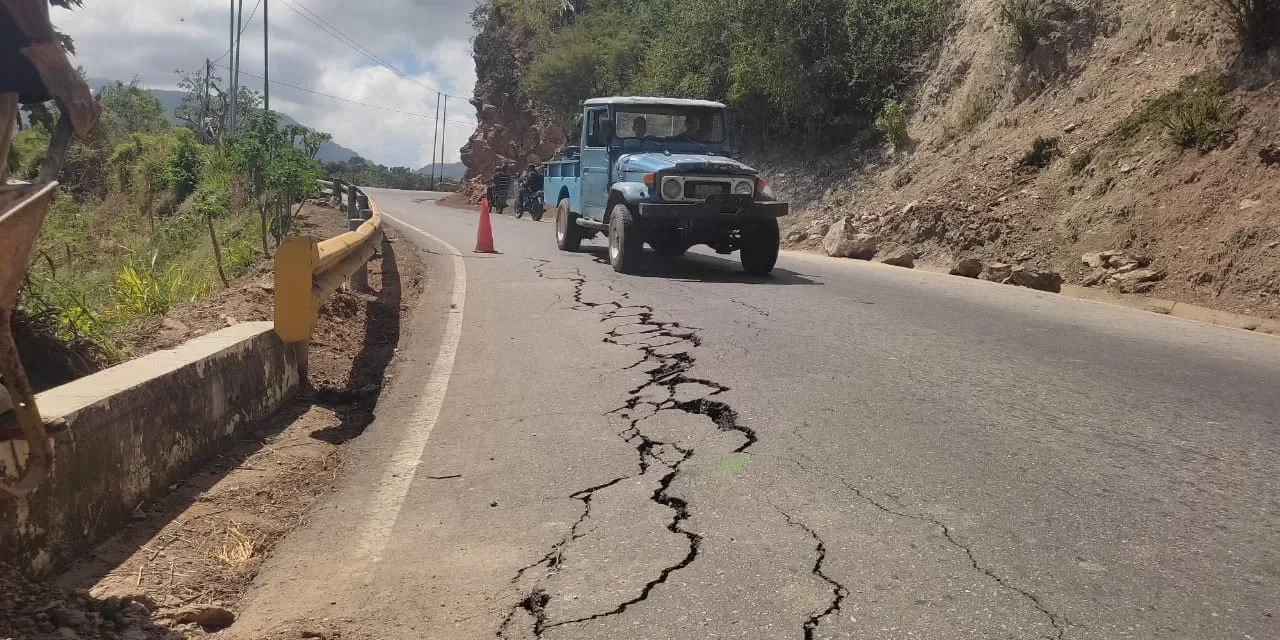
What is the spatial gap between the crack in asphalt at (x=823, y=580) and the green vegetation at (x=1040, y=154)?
43.4 feet

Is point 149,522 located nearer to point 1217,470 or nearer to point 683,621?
point 683,621

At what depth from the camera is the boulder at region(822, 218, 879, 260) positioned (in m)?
16.0

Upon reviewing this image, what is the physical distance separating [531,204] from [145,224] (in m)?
11.8

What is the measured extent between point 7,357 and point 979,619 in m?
2.70

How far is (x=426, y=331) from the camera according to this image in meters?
8.14

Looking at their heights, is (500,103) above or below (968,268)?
above

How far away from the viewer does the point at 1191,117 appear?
1259 centimetres

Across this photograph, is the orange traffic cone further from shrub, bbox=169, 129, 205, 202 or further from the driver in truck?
shrub, bbox=169, 129, 205, 202

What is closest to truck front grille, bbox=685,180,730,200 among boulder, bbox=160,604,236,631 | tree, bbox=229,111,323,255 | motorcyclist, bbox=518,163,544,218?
tree, bbox=229,111,323,255

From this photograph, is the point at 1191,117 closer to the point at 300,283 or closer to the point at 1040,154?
the point at 1040,154

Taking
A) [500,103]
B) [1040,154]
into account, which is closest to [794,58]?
[1040,154]

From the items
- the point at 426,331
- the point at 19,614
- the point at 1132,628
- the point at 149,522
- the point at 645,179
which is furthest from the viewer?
the point at 645,179

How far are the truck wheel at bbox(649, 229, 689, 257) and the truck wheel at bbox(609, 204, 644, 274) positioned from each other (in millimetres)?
599

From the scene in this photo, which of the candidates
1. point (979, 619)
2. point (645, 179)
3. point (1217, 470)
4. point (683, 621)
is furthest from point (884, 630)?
point (645, 179)
